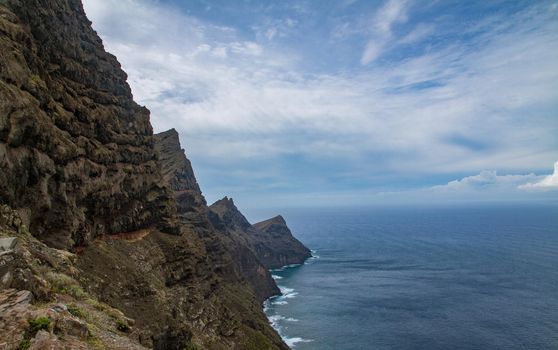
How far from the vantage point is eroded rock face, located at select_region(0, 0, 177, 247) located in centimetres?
3491

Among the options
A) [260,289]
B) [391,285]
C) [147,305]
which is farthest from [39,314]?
[391,285]

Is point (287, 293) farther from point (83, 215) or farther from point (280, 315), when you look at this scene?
point (83, 215)

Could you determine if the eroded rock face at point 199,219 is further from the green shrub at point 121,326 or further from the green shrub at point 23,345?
the green shrub at point 23,345

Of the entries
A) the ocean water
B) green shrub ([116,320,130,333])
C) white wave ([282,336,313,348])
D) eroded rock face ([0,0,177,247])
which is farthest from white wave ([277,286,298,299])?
green shrub ([116,320,130,333])

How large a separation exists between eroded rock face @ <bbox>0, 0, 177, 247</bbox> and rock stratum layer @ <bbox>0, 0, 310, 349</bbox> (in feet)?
0.59

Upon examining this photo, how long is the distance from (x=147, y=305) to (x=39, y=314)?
34.4 metres

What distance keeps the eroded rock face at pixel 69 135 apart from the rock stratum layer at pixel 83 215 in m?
0.18

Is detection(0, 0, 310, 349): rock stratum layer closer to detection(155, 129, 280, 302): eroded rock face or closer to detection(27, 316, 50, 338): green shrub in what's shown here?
detection(27, 316, 50, 338): green shrub

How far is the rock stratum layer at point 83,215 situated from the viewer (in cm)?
1716

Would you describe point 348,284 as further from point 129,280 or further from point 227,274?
point 129,280

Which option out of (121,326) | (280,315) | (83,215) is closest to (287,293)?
(280,315)

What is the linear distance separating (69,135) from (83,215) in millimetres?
9800

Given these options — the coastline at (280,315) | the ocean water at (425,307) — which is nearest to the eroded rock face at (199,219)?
the coastline at (280,315)

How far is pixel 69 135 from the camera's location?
4762cm
